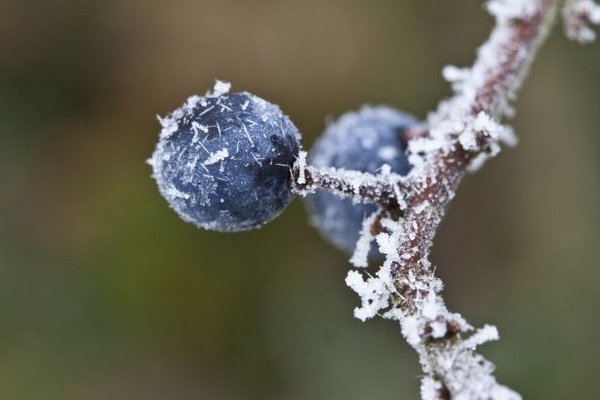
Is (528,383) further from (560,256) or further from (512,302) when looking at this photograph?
(560,256)

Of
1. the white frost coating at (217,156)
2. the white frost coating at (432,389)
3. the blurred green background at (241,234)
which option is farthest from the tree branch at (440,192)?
the blurred green background at (241,234)

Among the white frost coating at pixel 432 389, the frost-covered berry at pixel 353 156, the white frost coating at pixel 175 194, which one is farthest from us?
the frost-covered berry at pixel 353 156

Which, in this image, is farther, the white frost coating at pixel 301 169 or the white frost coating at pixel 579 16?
the white frost coating at pixel 579 16

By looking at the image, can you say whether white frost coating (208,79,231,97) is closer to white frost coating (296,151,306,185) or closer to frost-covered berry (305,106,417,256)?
white frost coating (296,151,306,185)

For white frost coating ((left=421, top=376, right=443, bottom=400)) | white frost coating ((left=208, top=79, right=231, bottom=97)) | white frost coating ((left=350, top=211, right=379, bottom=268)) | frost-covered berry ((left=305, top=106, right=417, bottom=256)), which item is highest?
frost-covered berry ((left=305, top=106, right=417, bottom=256))

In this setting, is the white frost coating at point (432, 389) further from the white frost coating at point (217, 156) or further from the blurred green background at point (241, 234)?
the blurred green background at point (241, 234)

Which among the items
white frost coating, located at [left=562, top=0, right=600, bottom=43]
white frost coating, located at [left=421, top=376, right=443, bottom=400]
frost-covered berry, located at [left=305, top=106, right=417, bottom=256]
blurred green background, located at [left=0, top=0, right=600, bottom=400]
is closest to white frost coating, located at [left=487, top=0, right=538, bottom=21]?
white frost coating, located at [left=562, top=0, right=600, bottom=43]

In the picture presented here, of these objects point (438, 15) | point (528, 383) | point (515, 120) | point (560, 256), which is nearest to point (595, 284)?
point (560, 256)
